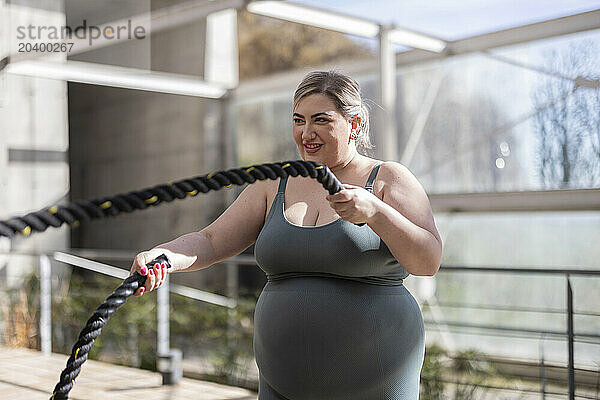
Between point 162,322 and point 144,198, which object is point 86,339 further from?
point 162,322

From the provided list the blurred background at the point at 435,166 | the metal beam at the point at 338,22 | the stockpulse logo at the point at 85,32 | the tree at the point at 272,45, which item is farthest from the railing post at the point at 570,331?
the tree at the point at 272,45

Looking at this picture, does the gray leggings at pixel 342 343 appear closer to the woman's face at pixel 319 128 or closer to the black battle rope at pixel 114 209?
the woman's face at pixel 319 128

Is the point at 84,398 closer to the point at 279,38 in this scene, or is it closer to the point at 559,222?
the point at 559,222

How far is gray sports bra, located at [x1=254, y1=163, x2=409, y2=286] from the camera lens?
129cm

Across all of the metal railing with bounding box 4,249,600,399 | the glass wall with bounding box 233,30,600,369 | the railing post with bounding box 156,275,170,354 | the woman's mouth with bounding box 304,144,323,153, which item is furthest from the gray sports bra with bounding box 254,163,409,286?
the glass wall with bounding box 233,30,600,369

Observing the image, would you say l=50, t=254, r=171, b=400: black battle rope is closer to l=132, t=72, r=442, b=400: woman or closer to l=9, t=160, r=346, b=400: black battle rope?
l=9, t=160, r=346, b=400: black battle rope

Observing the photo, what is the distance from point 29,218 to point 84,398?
2.95 meters

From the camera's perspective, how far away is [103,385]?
147 inches

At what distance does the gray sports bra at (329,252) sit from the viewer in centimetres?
129

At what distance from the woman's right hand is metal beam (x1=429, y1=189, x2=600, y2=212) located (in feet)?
15.3

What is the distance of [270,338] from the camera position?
1376 millimetres

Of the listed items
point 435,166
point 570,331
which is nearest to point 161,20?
point 435,166

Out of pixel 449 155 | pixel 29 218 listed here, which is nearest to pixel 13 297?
pixel 449 155

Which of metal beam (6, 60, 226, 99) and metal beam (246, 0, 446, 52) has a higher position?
metal beam (246, 0, 446, 52)
